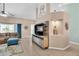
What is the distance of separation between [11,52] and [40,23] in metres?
0.87

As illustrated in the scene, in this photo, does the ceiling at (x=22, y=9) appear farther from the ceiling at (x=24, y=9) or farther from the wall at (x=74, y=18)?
the wall at (x=74, y=18)

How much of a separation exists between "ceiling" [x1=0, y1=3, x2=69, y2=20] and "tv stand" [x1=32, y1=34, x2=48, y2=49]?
17.1 inches

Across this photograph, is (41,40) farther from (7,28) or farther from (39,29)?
(7,28)

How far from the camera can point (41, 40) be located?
2572mm

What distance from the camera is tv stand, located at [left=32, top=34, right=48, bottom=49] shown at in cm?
251

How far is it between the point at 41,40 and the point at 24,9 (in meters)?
0.77

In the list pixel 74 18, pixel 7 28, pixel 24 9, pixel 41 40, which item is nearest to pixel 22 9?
pixel 24 9

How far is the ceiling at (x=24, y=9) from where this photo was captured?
7.97ft

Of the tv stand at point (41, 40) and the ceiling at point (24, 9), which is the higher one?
the ceiling at point (24, 9)

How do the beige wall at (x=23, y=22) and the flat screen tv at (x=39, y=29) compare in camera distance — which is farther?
the flat screen tv at (x=39, y=29)

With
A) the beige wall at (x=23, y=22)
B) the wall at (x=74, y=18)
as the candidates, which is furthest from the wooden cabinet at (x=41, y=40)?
the wall at (x=74, y=18)

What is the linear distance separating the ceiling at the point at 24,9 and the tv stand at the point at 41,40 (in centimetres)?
43

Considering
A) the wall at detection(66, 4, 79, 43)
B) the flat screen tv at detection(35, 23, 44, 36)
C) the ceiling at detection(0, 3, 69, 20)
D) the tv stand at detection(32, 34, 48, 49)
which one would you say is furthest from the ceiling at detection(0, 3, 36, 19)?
the wall at detection(66, 4, 79, 43)

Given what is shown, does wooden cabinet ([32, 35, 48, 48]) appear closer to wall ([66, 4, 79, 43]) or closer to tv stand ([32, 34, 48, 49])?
tv stand ([32, 34, 48, 49])
